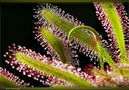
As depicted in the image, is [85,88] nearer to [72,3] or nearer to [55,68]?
[55,68]

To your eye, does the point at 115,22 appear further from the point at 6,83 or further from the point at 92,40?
the point at 6,83

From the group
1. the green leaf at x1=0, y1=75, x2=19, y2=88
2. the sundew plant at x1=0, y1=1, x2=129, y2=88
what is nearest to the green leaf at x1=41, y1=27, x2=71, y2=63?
the sundew plant at x1=0, y1=1, x2=129, y2=88

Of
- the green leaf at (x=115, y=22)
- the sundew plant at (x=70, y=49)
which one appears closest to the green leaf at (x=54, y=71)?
the sundew plant at (x=70, y=49)

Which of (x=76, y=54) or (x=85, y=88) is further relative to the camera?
(x=76, y=54)

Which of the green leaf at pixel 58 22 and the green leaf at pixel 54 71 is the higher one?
the green leaf at pixel 58 22

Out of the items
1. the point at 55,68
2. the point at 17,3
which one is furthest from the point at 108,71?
the point at 17,3

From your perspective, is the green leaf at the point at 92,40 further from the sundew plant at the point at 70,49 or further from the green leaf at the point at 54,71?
the green leaf at the point at 54,71

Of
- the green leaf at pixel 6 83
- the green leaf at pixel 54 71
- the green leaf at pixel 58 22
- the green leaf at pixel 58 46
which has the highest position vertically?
the green leaf at pixel 58 22

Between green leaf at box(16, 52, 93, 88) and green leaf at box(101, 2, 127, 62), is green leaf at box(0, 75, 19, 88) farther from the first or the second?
green leaf at box(101, 2, 127, 62)
